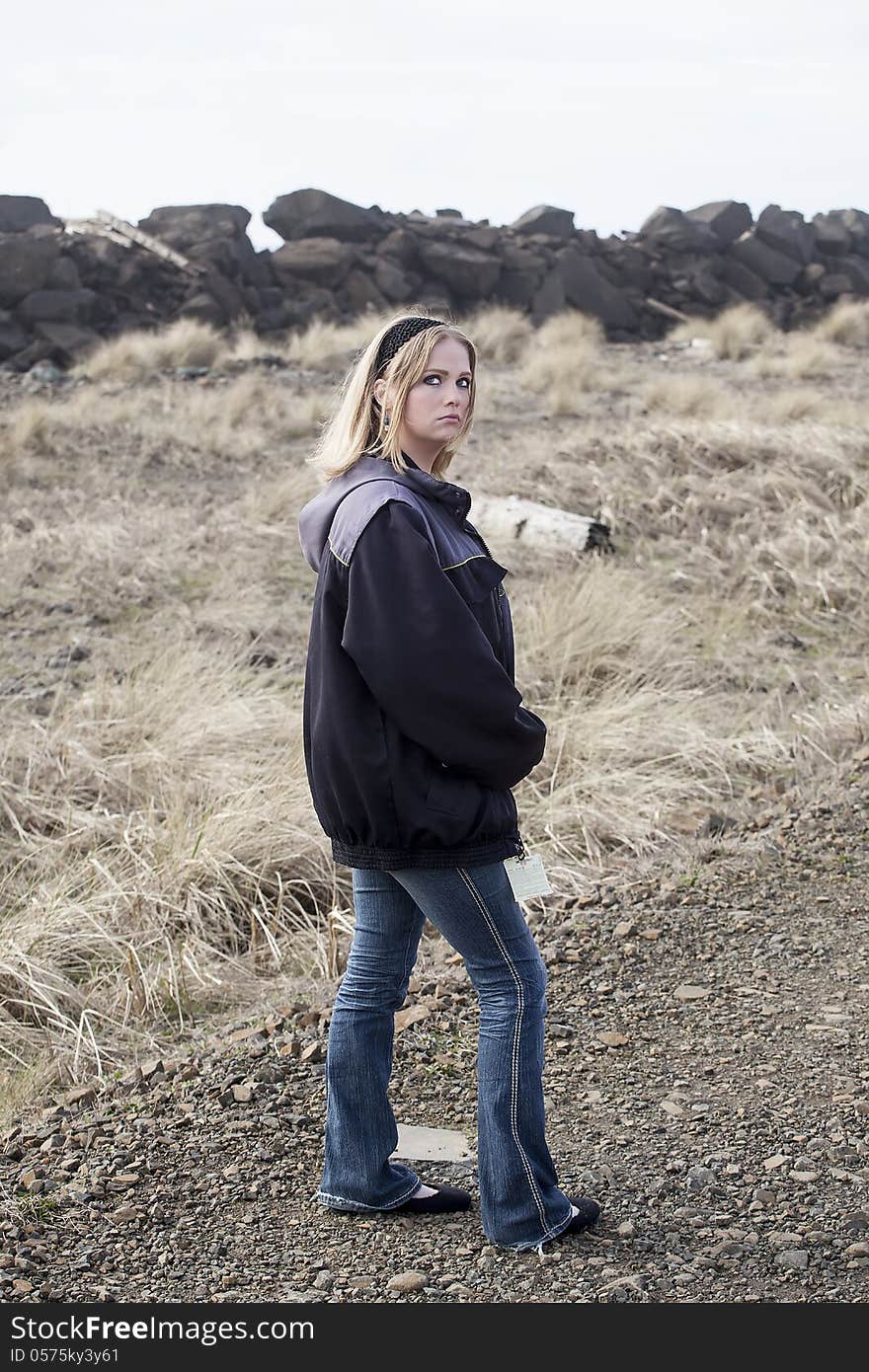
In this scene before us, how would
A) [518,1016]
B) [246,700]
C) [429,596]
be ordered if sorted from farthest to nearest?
[246,700], [518,1016], [429,596]

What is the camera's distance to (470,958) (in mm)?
2656

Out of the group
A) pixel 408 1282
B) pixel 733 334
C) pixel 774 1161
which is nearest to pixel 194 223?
pixel 733 334

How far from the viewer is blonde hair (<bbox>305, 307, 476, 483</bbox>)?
102 inches

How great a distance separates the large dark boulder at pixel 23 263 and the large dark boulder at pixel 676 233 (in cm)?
1290

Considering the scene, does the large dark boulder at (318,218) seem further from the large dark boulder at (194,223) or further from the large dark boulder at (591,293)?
the large dark boulder at (591,293)

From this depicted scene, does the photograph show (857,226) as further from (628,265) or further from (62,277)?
(62,277)

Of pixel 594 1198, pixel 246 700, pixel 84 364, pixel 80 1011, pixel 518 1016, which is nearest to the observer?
pixel 518 1016

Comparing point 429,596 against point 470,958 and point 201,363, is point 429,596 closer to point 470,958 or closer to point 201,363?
point 470,958

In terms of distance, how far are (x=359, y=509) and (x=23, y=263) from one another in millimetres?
21785

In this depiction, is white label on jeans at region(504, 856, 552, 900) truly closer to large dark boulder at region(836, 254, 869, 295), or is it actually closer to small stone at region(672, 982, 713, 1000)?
small stone at region(672, 982, 713, 1000)

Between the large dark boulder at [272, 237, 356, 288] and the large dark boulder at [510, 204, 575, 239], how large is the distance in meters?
4.37

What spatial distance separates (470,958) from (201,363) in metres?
17.4

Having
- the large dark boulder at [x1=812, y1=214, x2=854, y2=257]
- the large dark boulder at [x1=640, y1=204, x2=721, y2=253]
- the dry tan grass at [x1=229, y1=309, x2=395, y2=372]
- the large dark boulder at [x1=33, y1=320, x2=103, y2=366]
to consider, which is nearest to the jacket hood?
the dry tan grass at [x1=229, y1=309, x2=395, y2=372]
